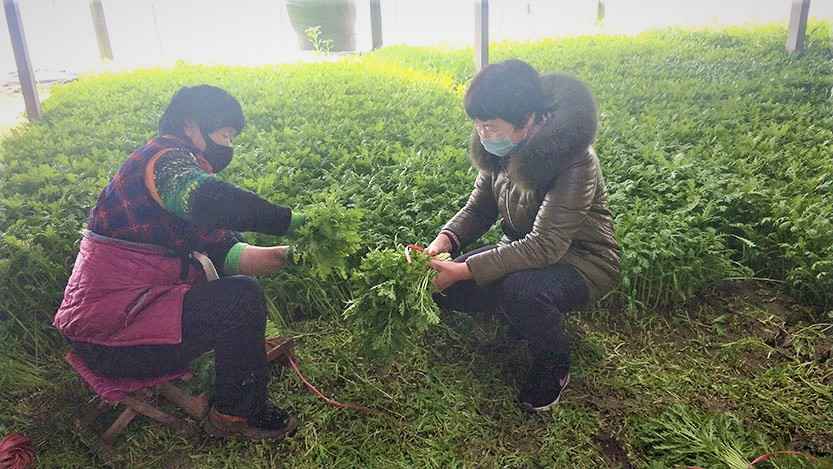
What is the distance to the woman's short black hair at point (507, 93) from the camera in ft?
Answer: 6.05

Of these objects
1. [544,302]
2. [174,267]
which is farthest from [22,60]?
[544,302]

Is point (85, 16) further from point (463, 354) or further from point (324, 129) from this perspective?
point (463, 354)

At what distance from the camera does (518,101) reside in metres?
1.87

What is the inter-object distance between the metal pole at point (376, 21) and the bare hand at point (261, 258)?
1.40 m

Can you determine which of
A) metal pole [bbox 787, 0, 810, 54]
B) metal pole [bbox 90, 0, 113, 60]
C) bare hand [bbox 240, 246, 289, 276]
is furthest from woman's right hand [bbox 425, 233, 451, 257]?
metal pole [bbox 787, 0, 810, 54]

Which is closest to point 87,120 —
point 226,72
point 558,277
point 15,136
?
point 15,136

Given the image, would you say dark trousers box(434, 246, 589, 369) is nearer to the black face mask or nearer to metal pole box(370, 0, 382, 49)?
the black face mask

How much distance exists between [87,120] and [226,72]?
2.59ft

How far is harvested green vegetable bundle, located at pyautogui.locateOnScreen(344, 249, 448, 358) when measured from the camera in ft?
6.30

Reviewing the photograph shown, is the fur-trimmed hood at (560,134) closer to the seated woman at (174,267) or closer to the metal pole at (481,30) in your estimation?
the seated woman at (174,267)

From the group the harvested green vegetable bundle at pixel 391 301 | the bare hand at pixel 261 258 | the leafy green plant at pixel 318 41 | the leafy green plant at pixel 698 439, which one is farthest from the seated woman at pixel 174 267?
the leafy green plant at pixel 698 439

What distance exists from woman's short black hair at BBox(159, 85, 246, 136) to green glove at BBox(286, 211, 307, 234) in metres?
0.36

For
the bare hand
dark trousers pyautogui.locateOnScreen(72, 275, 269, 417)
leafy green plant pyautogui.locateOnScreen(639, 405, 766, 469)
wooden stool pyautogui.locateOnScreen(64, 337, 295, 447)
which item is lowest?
leafy green plant pyautogui.locateOnScreen(639, 405, 766, 469)

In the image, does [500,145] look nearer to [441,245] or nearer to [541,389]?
[441,245]
